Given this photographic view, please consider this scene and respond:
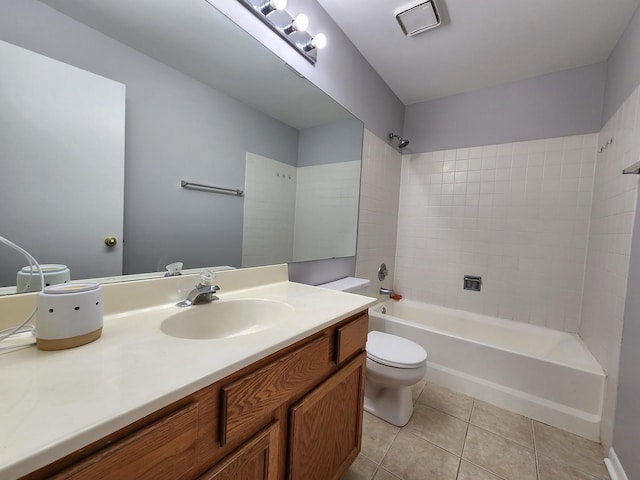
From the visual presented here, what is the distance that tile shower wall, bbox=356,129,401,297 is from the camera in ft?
6.82

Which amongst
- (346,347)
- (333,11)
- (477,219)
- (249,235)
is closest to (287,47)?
(333,11)

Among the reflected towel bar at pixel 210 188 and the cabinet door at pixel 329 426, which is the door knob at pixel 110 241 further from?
the cabinet door at pixel 329 426

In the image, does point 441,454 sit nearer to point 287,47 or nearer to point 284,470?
point 284,470

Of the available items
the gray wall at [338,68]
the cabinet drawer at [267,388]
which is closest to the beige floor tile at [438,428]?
the cabinet drawer at [267,388]

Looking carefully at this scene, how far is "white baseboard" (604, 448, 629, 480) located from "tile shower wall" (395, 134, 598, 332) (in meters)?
0.94

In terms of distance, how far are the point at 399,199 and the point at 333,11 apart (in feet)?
5.34

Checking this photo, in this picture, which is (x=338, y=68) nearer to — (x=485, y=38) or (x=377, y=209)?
(x=485, y=38)

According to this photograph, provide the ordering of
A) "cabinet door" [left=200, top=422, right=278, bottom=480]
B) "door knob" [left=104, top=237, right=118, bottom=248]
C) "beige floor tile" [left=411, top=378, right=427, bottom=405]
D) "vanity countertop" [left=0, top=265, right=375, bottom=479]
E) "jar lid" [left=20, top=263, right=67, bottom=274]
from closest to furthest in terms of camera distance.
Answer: "vanity countertop" [left=0, top=265, right=375, bottom=479]
"cabinet door" [left=200, top=422, right=278, bottom=480]
"jar lid" [left=20, top=263, right=67, bottom=274]
"door knob" [left=104, top=237, right=118, bottom=248]
"beige floor tile" [left=411, top=378, right=427, bottom=405]

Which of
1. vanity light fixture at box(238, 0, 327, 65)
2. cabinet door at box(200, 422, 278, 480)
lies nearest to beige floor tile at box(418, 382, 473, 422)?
cabinet door at box(200, 422, 278, 480)

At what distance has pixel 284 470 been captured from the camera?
740 millimetres

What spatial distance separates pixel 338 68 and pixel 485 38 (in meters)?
0.96

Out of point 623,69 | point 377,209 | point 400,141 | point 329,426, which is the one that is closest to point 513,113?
point 623,69

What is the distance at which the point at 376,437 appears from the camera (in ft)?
4.51

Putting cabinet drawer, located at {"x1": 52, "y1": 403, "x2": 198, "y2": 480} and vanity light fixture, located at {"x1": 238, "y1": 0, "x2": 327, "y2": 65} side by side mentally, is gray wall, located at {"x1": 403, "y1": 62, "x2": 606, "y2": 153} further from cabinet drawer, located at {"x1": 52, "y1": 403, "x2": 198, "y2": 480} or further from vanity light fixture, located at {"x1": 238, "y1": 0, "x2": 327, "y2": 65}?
cabinet drawer, located at {"x1": 52, "y1": 403, "x2": 198, "y2": 480}
